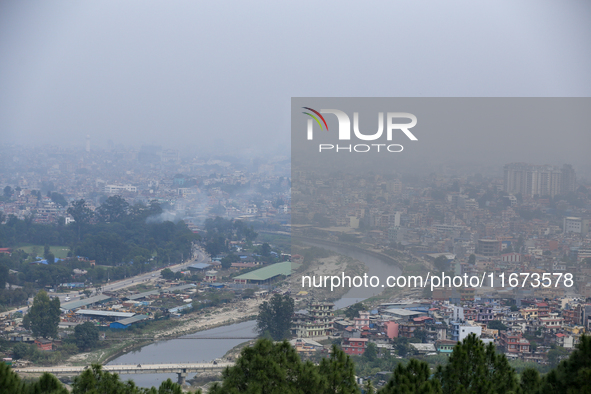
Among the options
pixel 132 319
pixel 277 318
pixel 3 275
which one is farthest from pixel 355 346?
pixel 3 275

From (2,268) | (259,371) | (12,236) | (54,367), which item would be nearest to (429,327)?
(54,367)

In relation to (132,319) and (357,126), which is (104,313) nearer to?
(132,319)

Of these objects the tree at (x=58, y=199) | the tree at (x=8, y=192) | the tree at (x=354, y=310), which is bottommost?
the tree at (x=354, y=310)

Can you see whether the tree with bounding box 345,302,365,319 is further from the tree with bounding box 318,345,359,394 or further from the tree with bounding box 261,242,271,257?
the tree with bounding box 261,242,271,257

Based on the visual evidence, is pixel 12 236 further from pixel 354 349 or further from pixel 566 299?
pixel 566 299

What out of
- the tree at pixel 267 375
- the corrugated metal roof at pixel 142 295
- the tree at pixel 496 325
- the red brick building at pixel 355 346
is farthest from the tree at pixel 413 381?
the corrugated metal roof at pixel 142 295

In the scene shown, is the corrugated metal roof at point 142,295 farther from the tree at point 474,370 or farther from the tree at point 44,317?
the tree at point 474,370
